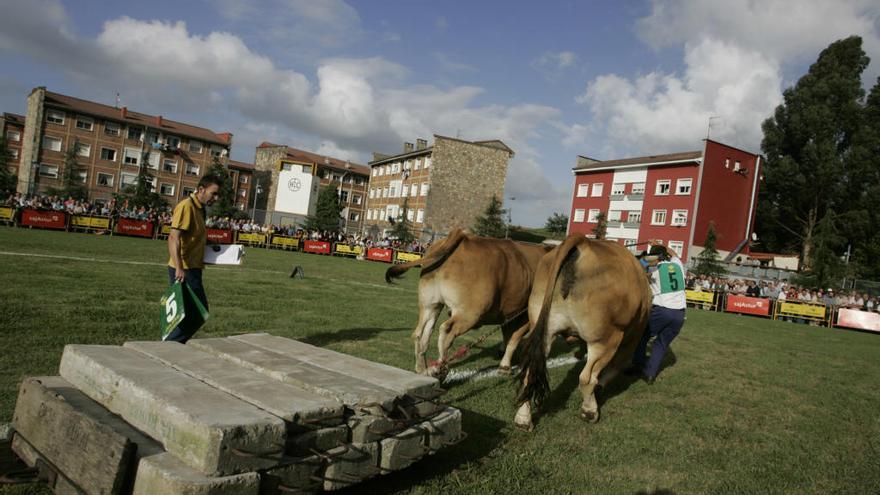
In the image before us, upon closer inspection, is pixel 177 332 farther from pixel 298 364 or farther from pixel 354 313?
pixel 354 313

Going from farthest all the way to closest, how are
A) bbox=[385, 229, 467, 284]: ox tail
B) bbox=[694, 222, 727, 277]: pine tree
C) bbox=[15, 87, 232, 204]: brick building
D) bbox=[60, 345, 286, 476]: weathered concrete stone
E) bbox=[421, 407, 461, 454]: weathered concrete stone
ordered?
bbox=[15, 87, 232, 204]: brick building, bbox=[694, 222, 727, 277]: pine tree, bbox=[385, 229, 467, 284]: ox tail, bbox=[421, 407, 461, 454]: weathered concrete stone, bbox=[60, 345, 286, 476]: weathered concrete stone

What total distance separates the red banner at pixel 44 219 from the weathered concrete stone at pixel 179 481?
105ft

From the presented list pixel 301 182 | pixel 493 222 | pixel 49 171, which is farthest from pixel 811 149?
pixel 49 171

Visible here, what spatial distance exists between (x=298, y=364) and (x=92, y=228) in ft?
103

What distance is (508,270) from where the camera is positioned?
6.75 meters

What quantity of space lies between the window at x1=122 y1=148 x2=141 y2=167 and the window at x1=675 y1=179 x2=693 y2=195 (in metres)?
65.3

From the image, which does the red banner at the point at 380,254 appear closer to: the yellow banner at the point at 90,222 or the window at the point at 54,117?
the yellow banner at the point at 90,222

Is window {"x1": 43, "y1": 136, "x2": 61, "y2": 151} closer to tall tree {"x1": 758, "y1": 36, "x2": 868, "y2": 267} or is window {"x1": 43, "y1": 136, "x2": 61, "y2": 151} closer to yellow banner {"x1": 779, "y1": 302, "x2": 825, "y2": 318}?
yellow banner {"x1": 779, "y1": 302, "x2": 825, "y2": 318}

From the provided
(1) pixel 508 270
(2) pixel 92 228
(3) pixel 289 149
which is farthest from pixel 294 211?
(1) pixel 508 270

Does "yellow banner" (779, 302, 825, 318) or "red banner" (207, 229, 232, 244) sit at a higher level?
"yellow banner" (779, 302, 825, 318)

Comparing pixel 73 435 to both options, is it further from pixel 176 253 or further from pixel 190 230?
pixel 190 230

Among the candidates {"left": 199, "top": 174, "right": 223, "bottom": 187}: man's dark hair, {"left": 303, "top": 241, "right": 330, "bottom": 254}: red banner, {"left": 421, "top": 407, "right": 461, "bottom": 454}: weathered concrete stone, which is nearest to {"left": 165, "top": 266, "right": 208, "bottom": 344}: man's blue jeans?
{"left": 199, "top": 174, "right": 223, "bottom": 187}: man's dark hair

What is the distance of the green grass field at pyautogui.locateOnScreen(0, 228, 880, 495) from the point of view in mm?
4293

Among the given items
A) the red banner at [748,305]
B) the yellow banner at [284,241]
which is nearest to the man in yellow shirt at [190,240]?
the red banner at [748,305]
